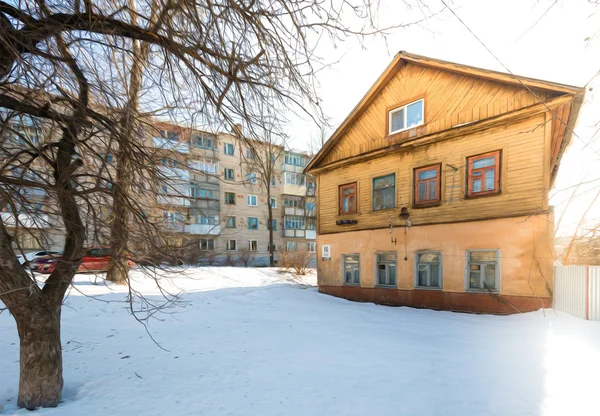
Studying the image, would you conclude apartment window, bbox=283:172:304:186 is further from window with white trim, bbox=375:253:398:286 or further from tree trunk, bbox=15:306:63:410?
tree trunk, bbox=15:306:63:410

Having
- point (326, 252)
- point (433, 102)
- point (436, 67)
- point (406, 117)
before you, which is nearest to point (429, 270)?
point (326, 252)

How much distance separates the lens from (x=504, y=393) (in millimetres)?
4484

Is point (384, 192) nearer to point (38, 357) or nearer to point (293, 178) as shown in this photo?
point (38, 357)

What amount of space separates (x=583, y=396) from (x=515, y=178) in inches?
258

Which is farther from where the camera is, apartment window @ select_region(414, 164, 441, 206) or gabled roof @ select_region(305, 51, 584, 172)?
apartment window @ select_region(414, 164, 441, 206)

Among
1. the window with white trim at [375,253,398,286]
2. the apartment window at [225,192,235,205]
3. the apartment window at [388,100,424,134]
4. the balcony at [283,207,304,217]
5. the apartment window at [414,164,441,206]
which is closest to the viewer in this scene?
the apartment window at [414,164,441,206]

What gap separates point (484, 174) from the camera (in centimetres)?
1003

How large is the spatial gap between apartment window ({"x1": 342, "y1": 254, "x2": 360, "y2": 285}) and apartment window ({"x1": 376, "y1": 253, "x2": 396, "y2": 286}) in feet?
3.48

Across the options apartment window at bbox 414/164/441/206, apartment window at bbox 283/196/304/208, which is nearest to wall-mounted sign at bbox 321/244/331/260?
apartment window at bbox 414/164/441/206

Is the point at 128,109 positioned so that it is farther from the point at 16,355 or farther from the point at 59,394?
the point at 16,355

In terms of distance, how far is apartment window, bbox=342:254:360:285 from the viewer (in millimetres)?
13552

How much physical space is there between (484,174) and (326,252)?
7555 millimetres

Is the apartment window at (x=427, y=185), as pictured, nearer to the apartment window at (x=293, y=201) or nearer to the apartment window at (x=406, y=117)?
the apartment window at (x=406, y=117)

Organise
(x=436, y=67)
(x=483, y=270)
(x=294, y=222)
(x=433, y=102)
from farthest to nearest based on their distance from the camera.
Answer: (x=294, y=222) < (x=433, y=102) < (x=436, y=67) < (x=483, y=270)
